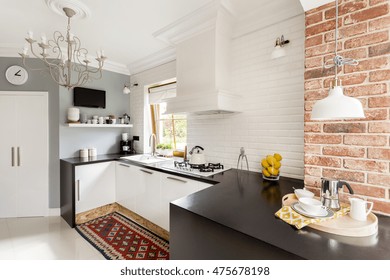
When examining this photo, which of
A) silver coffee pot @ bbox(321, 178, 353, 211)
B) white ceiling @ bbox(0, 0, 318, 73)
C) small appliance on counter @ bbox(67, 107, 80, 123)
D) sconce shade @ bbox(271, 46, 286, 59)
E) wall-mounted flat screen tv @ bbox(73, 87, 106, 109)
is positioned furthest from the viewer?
wall-mounted flat screen tv @ bbox(73, 87, 106, 109)

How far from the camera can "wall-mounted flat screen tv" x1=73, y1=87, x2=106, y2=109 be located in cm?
304

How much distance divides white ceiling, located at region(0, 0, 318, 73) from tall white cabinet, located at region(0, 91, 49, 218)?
2.75 feet

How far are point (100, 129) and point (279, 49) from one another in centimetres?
305

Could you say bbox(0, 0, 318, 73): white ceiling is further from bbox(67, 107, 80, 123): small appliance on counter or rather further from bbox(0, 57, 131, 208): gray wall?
bbox(67, 107, 80, 123): small appliance on counter

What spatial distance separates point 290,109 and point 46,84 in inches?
134

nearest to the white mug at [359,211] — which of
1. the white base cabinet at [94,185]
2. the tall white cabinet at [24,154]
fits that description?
the white base cabinet at [94,185]

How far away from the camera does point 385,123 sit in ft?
3.35

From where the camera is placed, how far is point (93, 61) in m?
3.20

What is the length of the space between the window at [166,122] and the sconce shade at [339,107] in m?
2.39

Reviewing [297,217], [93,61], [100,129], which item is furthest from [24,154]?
[297,217]

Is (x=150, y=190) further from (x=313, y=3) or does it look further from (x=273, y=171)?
(x=313, y=3)

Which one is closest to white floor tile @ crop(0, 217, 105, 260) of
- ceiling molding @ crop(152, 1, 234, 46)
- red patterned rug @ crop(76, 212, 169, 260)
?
red patterned rug @ crop(76, 212, 169, 260)
